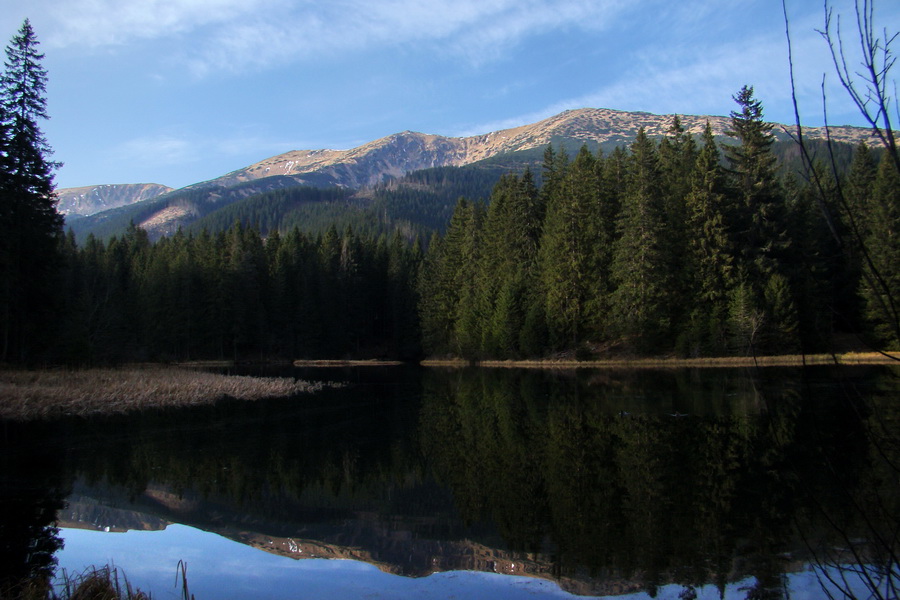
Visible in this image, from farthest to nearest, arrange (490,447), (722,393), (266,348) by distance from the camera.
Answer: (266,348) → (722,393) → (490,447)

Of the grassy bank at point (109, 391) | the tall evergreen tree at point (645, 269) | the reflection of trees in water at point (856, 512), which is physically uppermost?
the tall evergreen tree at point (645, 269)

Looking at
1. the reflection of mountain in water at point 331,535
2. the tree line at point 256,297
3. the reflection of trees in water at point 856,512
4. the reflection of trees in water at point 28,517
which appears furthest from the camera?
the tree line at point 256,297

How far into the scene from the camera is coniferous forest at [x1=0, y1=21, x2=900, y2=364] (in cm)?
3141

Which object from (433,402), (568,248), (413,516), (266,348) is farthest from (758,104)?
(266,348)

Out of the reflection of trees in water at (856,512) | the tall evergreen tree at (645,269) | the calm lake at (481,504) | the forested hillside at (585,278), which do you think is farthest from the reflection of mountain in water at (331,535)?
the tall evergreen tree at (645,269)

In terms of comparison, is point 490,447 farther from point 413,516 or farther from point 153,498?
point 153,498

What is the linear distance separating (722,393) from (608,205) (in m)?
32.6

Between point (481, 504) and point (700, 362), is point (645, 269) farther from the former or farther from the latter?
point (481, 504)

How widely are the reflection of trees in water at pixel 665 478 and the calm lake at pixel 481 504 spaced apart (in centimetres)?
5

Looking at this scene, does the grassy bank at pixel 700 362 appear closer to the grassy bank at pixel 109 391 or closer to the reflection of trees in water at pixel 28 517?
the grassy bank at pixel 109 391

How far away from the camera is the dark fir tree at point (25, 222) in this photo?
1131 inches

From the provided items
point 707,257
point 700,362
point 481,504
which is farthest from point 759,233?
point 481,504

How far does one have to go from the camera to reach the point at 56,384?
24078 millimetres

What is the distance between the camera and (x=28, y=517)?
9922 millimetres
